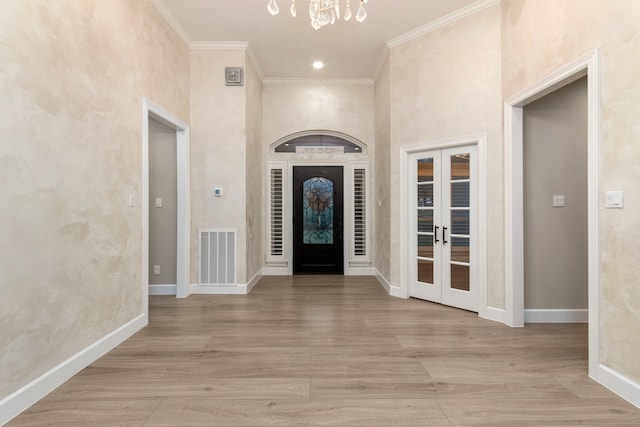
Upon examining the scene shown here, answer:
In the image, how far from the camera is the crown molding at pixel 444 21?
3782 millimetres

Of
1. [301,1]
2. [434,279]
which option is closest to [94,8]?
[301,1]

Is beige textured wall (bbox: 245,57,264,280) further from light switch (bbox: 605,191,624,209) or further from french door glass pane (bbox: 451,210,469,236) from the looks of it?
light switch (bbox: 605,191,624,209)

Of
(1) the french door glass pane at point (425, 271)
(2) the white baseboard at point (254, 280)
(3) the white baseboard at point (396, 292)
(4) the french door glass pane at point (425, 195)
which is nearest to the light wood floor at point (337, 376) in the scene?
(1) the french door glass pane at point (425, 271)

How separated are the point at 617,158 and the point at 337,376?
2355mm

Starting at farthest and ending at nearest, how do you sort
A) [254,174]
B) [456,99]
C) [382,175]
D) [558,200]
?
1. [254,174]
2. [382,175]
3. [456,99]
4. [558,200]

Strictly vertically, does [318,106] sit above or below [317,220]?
above

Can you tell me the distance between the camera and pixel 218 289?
190 inches

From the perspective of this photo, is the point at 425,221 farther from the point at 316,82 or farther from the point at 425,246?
the point at 316,82

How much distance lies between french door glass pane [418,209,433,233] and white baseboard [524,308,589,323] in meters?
1.39

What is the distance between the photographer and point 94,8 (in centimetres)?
270

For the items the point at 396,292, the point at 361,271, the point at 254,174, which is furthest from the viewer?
the point at 361,271

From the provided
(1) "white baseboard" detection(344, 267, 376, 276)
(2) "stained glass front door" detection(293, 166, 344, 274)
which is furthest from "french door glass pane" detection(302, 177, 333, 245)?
(1) "white baseboard" detection(344, 267, 376, 276)

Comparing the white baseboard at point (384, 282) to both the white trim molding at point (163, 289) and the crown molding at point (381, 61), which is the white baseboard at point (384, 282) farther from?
the crown molding at point (381, 61)

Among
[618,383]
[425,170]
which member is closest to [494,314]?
[618,383]
